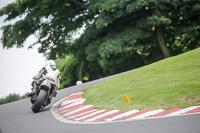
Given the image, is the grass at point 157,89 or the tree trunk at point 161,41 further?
the tree trunk at point 161,41

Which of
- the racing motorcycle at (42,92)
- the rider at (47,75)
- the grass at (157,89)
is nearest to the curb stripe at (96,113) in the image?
the grass at (157,89)

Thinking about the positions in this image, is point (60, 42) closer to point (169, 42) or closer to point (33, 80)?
point (169, 42)

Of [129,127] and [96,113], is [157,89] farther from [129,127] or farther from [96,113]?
[129,127]

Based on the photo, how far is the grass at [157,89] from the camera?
26.4 ft

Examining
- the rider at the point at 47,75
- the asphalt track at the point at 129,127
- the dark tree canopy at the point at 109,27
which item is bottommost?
the asphalt track at the point at 129,127

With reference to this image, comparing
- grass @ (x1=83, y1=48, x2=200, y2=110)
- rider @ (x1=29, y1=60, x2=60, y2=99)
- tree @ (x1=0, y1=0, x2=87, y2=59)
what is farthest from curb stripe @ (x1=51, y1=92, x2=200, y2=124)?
tree @ (x1=0, y1=0, x2=87, y2=59)

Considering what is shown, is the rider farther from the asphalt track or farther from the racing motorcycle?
the asphalt track

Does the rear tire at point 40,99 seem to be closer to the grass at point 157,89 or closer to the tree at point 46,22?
the grass at point 157,89

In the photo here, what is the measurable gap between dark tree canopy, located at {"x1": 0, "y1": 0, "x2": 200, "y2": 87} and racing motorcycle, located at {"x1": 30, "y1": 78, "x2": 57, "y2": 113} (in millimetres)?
12275

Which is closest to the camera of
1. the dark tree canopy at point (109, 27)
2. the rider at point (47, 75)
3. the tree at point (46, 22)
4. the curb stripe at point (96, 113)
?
the curb stripe at point (96, 113)

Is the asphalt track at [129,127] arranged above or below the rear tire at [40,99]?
below

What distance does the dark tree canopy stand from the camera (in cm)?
2258

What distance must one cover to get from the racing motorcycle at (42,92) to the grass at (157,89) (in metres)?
1.42

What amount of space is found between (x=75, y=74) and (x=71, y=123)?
2754 centimetres
